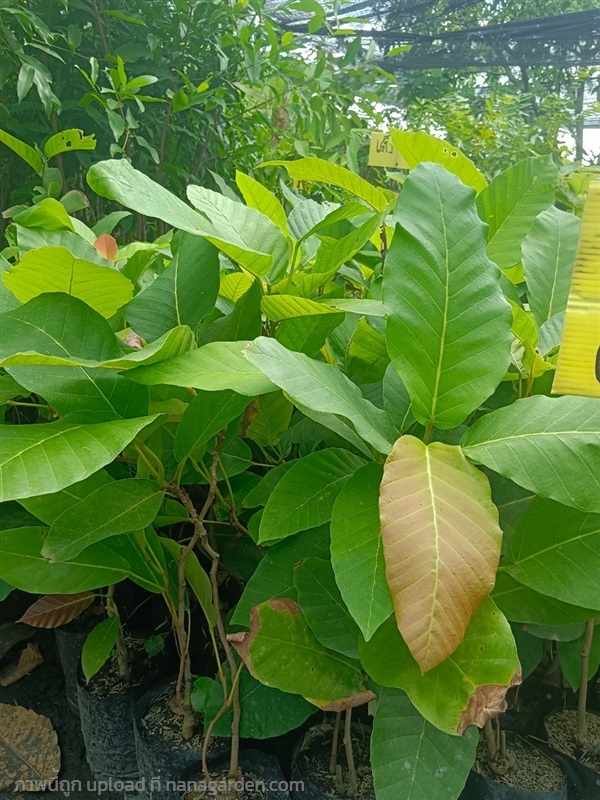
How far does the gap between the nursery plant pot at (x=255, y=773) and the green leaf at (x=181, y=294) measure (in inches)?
22.3

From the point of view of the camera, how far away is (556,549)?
0.56 m

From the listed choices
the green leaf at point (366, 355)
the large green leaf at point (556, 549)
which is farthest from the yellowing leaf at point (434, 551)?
the green leaf at point (366, 355)

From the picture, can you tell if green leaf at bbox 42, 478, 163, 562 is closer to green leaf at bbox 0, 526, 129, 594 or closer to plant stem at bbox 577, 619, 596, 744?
green leaf at bbox 0, 526, 129, 594

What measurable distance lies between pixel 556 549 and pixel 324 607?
22 cm

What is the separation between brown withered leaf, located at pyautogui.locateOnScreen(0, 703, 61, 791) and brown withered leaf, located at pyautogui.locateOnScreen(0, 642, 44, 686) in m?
0.08

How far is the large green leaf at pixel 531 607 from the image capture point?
1.91 feet

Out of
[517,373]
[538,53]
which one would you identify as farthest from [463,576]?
[538,53]

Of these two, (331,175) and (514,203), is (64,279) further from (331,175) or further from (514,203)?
(514,203)

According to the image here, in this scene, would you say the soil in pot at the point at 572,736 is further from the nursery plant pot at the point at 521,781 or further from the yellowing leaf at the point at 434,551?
the yellowing leaf at the point at 434,551

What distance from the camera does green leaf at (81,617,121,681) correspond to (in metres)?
0.91

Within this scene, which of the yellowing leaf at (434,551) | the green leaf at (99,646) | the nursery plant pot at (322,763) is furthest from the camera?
the green leaf at (99,646)

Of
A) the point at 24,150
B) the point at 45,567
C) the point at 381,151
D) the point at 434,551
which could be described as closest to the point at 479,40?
the point at 381,151

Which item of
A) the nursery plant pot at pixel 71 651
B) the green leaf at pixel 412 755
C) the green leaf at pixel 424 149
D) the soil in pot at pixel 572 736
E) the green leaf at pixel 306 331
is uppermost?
the green leaf at pixel 424 149

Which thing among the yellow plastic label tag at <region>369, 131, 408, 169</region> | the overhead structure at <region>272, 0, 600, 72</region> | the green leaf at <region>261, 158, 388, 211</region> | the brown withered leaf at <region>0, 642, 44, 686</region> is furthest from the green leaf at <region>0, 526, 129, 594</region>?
the overhead structure at <region>272, 0, 600, 72</region>
